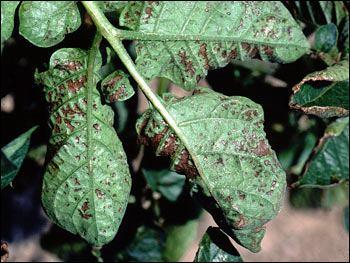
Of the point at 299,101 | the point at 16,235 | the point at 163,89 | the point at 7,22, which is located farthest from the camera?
the point at 16,235

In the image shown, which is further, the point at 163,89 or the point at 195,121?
the point at 163,89

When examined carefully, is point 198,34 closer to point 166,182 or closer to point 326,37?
point 326,37

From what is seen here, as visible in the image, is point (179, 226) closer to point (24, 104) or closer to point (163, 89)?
point (163, 89)

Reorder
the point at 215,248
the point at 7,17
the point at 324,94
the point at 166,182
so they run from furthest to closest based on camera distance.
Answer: the point at 166,182, the point at 215,248, the point at 324,94, the point at 7,17

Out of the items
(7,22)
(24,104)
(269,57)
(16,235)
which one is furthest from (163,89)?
(16,235)

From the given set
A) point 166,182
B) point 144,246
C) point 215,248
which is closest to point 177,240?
point 144,246
